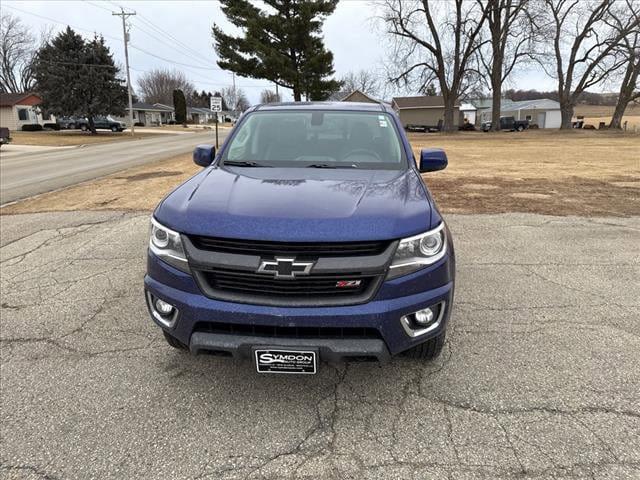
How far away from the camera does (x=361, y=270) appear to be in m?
2.46

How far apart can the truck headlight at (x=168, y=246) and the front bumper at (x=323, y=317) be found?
1.8 inches

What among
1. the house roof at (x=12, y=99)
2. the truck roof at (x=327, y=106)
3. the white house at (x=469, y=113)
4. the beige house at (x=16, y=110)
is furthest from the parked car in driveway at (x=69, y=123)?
the truck roof at (x=327, y=106)

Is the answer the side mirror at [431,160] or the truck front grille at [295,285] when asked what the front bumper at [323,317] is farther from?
the side mirror at [431,160]

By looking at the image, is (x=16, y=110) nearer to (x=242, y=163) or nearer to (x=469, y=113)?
(x=469, y=113)

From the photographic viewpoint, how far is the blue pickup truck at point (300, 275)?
97.0 inches

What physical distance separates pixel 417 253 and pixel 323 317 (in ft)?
2.03

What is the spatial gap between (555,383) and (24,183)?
1386cm

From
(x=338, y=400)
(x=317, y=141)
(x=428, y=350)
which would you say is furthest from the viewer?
(x=317, y=141)

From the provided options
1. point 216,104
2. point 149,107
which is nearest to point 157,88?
point 149,107

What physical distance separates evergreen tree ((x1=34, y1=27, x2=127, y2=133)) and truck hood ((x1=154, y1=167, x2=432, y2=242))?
44.6m

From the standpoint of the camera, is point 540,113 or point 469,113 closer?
point 540,113

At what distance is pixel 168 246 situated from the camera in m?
2.70

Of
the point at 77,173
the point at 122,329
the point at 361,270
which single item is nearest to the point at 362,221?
the point at 361,270

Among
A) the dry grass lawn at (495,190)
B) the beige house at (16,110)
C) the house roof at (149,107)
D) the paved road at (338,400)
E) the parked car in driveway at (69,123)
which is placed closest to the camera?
the paved road at (338,400)
